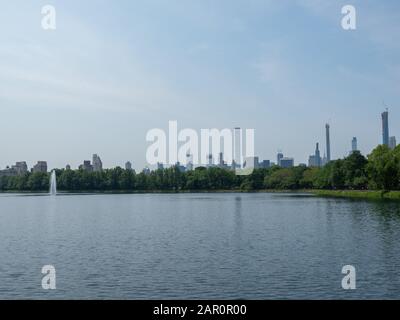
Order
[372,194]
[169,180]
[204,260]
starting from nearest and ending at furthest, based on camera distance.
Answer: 1. [204,260]
2. [372,194]
3. [169,180]

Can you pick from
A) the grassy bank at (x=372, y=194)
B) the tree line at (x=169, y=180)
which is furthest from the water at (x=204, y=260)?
the tree line at (x=169, y=180)

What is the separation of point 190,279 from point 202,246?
9.99 meters

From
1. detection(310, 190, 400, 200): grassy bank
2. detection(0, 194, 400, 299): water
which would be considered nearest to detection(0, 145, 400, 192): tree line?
detection(310, 190, 400, 200): grassy bank

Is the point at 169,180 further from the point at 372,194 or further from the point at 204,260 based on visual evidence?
the point at 204,260

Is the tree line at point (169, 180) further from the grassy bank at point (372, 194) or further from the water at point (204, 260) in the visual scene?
the water at point (204, 260)

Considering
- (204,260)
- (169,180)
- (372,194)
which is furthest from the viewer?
(169,180)

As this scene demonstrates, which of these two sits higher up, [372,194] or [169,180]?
[169,180]

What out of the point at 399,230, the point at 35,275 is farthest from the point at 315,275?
the point at 399,230

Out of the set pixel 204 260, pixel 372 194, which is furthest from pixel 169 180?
pixel 204 260

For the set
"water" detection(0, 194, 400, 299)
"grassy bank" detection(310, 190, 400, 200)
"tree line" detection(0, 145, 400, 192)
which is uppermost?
"tree line" detection(0, 145, 400, 192)

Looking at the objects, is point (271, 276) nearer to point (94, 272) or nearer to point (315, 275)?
point (315, 275)

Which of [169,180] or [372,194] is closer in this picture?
[372,194]

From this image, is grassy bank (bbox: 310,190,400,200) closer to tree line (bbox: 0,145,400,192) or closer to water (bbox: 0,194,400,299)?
water (bbox: 0,194,400,299)

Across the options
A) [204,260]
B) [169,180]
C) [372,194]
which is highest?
[169,180]
